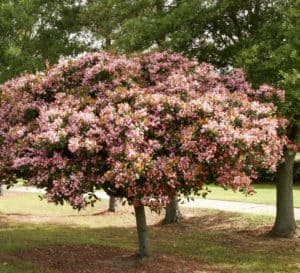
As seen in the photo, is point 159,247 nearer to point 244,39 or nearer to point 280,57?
point 280,57

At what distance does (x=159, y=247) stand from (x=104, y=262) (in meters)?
2.61

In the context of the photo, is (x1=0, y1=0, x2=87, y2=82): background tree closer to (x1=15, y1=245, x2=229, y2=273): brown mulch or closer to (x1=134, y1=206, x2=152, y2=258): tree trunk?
(x1=15, y1=245, x2=229, y2=273): brown mulch

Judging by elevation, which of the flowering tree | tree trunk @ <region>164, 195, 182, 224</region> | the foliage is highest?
the foliage

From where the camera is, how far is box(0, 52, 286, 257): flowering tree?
27.6ft

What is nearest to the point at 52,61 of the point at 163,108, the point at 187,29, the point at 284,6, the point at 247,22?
the point at 187,29

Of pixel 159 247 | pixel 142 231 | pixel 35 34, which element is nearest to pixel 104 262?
pixel 142 231

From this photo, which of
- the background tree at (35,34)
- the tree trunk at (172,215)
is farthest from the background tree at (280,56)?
the background tree at (35,34)

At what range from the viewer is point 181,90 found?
31.3 feet

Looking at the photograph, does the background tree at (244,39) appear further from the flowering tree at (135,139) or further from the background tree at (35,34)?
the background tree at (35,34)

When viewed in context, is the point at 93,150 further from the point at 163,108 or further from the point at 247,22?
the point at 247,22

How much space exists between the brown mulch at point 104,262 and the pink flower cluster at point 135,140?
1.92 metres

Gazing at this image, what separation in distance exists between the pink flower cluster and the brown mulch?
1.92m

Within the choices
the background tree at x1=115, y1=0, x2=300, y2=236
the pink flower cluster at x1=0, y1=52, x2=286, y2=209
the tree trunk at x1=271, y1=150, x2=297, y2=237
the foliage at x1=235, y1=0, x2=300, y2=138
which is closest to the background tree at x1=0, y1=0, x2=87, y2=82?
the background tree at x1=115, y1=0, x2=300, y2=236

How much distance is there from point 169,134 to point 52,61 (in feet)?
29.7
